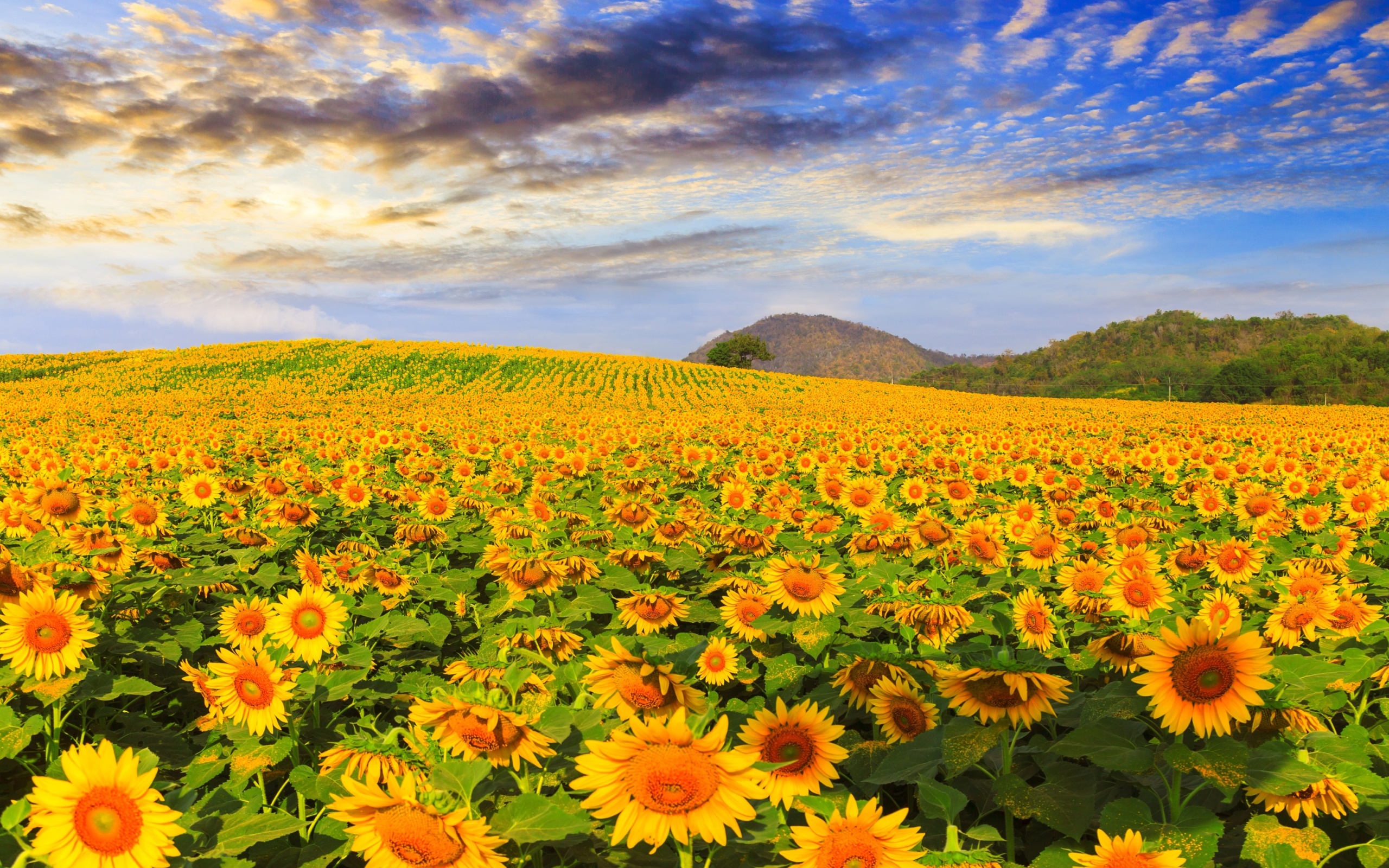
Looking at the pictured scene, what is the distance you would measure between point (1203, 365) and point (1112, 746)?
109791 millimetres

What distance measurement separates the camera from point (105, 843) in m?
1.92

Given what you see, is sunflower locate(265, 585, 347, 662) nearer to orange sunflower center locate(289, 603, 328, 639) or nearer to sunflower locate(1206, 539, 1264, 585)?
orange sunflower center locate(289, 603, 328, 639)

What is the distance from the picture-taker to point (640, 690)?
2293 mm

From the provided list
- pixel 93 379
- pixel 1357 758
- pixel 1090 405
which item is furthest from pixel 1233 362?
pixel 93 379

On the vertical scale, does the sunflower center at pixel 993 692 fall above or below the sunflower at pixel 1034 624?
above

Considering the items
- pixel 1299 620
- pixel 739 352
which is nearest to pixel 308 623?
pixel 1299 620

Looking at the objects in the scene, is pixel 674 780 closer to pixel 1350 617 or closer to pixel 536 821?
pixel 536 821

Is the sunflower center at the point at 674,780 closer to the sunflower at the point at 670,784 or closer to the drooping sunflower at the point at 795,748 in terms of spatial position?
the sunflower at the point at 670,784

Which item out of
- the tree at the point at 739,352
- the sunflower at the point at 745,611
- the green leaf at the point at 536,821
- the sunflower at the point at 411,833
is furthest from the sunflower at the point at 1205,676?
the tree at the point at 739,352

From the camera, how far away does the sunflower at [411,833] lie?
1.70 m

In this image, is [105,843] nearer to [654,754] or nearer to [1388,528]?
[654,754]

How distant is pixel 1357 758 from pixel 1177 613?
1524mm

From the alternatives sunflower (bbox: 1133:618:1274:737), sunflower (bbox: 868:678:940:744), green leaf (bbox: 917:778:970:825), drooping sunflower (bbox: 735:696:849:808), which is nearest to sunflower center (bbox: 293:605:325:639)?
drooping sunflower (bbox: 735:696:849:808)

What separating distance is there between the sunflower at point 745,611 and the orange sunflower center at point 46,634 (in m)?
2.81
